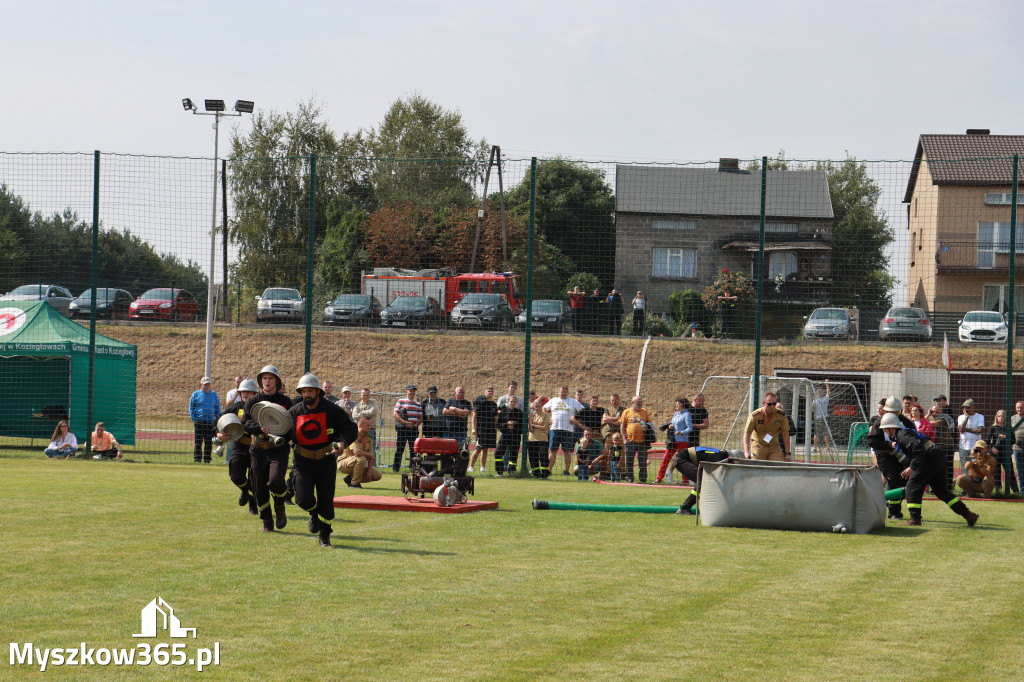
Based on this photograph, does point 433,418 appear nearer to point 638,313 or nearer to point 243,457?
point 638,313

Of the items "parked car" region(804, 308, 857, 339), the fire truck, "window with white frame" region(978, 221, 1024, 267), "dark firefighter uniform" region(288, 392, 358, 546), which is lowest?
"dark firefighter uniform" region(288, 392, 358, 546)

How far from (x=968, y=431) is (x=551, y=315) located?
340 inches

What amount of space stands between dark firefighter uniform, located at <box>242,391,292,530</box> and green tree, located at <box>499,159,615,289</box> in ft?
35.3

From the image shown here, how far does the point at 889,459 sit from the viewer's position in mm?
14547

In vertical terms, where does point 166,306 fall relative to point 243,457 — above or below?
above

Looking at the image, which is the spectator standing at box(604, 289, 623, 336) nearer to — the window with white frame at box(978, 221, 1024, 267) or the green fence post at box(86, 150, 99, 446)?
the window with white frame at box(978, 221, 1024, 267)

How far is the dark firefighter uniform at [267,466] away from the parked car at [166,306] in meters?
16.8

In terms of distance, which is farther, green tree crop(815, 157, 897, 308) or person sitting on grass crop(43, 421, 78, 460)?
person sitting on grass crop(43, 421, 78, 460)

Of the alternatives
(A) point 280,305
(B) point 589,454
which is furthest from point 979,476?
(A) point 280,305

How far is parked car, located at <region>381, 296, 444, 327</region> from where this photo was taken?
29.0 meters

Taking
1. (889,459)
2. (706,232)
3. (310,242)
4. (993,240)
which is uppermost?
(706,232)

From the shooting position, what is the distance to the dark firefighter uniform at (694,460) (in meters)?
13.5

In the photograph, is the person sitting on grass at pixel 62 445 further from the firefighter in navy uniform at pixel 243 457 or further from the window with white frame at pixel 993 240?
Answer: the window with white frame at pixel 993 240

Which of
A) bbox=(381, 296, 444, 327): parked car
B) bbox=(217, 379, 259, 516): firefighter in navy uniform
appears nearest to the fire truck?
bbox=(381, 296, 444, 327): parked car
